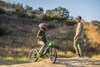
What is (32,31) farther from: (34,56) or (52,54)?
(52,54)

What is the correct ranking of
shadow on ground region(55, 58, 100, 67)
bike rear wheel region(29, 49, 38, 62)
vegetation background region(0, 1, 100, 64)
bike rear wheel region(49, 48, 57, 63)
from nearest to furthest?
bike rear wheel region(49, 48, 57, 63)
shadow on ground region(55, 58, 100, 67)
bike rear wheel region(29, 49, 38, 62)
vegetation background region(0, 1, 100, 64)

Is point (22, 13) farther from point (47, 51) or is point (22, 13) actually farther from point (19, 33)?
point (47, 51)

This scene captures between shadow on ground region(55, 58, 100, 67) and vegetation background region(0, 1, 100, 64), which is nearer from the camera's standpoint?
shadow on ground region(55, 58, 100, 67)

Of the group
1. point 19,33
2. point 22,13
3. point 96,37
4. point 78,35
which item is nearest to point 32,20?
point 22,13

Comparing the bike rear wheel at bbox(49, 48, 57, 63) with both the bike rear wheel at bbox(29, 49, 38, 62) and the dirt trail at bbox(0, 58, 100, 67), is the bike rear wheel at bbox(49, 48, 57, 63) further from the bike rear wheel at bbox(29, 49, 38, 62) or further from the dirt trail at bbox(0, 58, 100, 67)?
the bike rear wheel at bbox(29, 49, 38, 62)

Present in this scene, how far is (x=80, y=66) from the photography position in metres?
15.9

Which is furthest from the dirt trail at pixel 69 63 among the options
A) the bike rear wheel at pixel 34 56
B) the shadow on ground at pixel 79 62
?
the bike rear wheel at pixel 34 56

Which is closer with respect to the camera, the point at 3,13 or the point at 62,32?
the point at 62,32

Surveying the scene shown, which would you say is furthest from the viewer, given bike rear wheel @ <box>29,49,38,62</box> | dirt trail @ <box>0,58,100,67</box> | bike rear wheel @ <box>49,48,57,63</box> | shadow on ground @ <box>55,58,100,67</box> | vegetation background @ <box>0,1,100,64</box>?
vegetation background @ <box>0,1,100,64</box>

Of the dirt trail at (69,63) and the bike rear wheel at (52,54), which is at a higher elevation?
the bike rear wheel at (52,54)

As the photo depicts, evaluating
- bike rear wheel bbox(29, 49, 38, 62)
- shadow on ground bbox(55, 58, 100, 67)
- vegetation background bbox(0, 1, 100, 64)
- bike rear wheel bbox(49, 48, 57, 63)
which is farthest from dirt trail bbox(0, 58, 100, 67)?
vegetation background bbox(0, 1, 100, 64)

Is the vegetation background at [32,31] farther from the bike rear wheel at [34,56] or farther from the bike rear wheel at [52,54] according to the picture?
the bike rear wheel at [52,54]

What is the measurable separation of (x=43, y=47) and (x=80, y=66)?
1.74m

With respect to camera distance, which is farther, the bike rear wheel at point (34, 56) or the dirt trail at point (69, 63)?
the bike rear wheel at point (34, 56)
